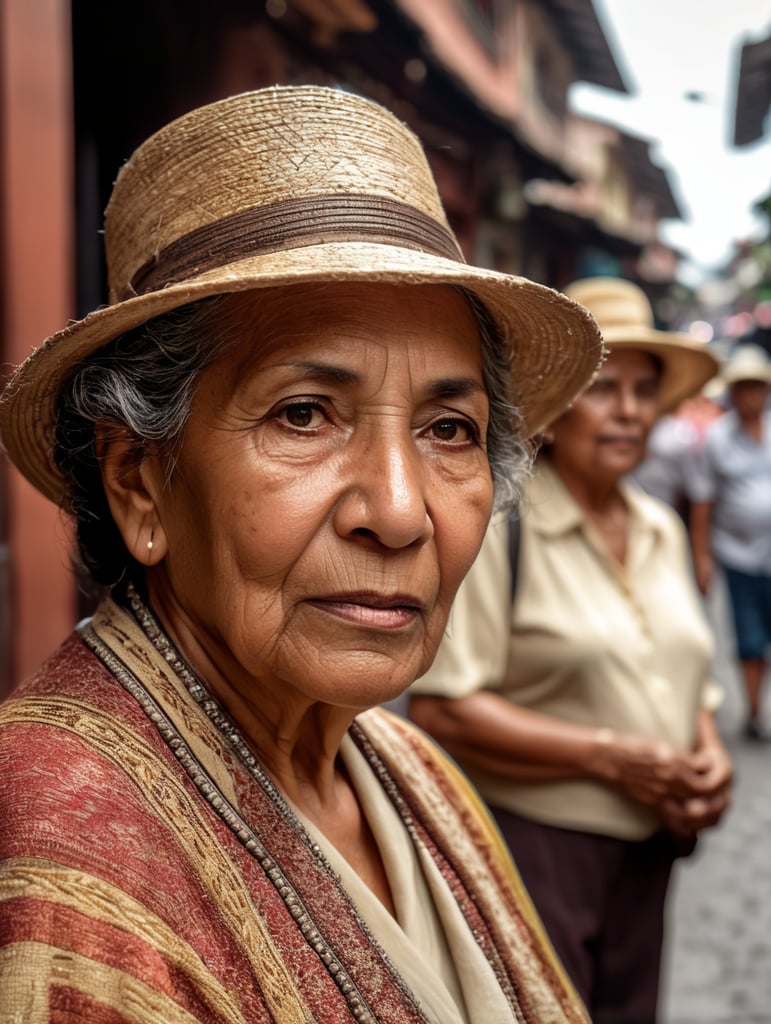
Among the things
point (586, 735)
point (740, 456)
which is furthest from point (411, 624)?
point (740, 456)

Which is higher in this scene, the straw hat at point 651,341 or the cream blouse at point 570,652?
the straw hat at point 651,341

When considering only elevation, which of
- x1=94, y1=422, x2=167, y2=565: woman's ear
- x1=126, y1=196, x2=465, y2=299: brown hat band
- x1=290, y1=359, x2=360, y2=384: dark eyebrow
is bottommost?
x1=94, y1=422, x2=167, y2=565: woman's ear

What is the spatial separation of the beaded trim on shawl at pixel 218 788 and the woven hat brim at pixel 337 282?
0.89ft

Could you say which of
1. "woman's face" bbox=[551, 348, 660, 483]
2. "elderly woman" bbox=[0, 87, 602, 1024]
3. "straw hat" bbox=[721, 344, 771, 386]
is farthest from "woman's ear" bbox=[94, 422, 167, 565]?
"straw hat" bbox=[721, 344, 771, 386]

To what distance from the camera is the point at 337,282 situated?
1.17m

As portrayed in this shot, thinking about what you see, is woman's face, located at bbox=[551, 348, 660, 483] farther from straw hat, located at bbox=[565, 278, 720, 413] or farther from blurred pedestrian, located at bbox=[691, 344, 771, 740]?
blurred pedestrian, located at bbox=[691, 344, 771, 740]

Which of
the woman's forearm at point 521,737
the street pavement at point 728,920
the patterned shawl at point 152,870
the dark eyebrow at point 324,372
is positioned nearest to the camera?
the patterned shawl at point 152,870

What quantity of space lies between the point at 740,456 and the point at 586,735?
466 cm

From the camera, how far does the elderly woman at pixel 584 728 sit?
2.56 metres

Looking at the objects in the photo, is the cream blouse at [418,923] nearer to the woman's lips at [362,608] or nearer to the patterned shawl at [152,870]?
the patterned shawl at [152,870]

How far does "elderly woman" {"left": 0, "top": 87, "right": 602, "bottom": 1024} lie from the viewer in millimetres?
1052

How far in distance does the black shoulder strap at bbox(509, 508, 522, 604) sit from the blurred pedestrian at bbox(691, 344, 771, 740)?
14.7 feet

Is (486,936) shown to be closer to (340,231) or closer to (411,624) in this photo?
(411,624)

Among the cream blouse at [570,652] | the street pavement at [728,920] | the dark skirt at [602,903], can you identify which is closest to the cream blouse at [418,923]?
the cream blouse at [570,652]
